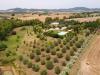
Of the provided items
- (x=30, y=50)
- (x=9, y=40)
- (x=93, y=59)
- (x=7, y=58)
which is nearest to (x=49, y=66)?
(x=93, y=59)

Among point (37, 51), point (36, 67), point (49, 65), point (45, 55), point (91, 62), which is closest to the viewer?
point (91, 62)

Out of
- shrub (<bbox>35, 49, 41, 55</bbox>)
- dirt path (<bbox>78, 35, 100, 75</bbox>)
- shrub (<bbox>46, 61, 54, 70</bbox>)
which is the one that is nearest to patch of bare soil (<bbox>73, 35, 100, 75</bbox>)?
dirt path (<bbox>78, 35, 100, 75</bbox>)

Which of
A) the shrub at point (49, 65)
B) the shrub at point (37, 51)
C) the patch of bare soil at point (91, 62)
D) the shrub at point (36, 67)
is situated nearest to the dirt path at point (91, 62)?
the patch of bare soil at point (91, 62)

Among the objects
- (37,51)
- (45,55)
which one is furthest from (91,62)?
(37,51)

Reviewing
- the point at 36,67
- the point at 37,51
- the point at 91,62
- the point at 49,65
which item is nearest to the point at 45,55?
the point at 37,51

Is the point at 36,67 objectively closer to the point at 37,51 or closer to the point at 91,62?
the point at 91,62

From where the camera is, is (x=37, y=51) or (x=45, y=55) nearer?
(x=45, y=55)

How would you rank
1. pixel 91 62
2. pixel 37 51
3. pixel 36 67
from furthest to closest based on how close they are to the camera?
pixel 37 51 < pixel 36 67 < pixel 91 62

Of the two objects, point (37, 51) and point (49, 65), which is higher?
point (49, 65)

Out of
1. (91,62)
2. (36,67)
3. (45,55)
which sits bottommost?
(45,55)

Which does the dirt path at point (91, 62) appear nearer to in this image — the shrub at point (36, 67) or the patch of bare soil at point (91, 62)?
the patch of bare soil at point (91, 62)
